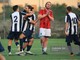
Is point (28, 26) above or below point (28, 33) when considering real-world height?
above

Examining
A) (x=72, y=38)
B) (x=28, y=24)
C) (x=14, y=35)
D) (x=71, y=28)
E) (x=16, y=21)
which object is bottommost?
(x=72, y=38)

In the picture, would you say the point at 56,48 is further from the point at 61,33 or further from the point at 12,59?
the point at 61,33

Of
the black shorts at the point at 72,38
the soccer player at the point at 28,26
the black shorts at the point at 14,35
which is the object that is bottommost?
the black shorts at the point at 72,38

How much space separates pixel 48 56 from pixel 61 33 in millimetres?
11685

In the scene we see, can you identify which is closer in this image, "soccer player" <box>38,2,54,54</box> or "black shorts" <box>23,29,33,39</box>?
"black shorts" <box>23,29,33,39</box>

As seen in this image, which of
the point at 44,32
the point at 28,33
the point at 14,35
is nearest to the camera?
the point at 28,33

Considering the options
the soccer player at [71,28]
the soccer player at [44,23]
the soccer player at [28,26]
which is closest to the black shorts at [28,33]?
the soccer player at [28,26]

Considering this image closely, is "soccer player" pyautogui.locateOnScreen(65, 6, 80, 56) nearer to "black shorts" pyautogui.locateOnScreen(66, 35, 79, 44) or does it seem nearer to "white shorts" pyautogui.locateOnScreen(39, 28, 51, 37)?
"black shorts" pyautogui.locateOnScreen(66, 35, 79, 44)

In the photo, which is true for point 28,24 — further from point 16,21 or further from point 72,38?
point 72,38

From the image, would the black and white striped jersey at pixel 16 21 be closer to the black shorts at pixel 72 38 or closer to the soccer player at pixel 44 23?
the soccer player at pixel 44 23

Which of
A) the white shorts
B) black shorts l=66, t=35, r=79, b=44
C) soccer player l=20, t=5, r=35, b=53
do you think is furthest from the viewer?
the white shorts

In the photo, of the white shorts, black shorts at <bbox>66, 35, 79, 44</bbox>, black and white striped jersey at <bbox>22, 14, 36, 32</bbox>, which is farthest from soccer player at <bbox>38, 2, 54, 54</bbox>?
black shorts at <bbox>66, 35, 79, 44</bbox>

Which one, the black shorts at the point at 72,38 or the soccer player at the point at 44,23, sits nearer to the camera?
the black shorts at the point at 72,38

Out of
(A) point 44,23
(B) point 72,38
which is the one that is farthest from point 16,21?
(B) point 72,38
